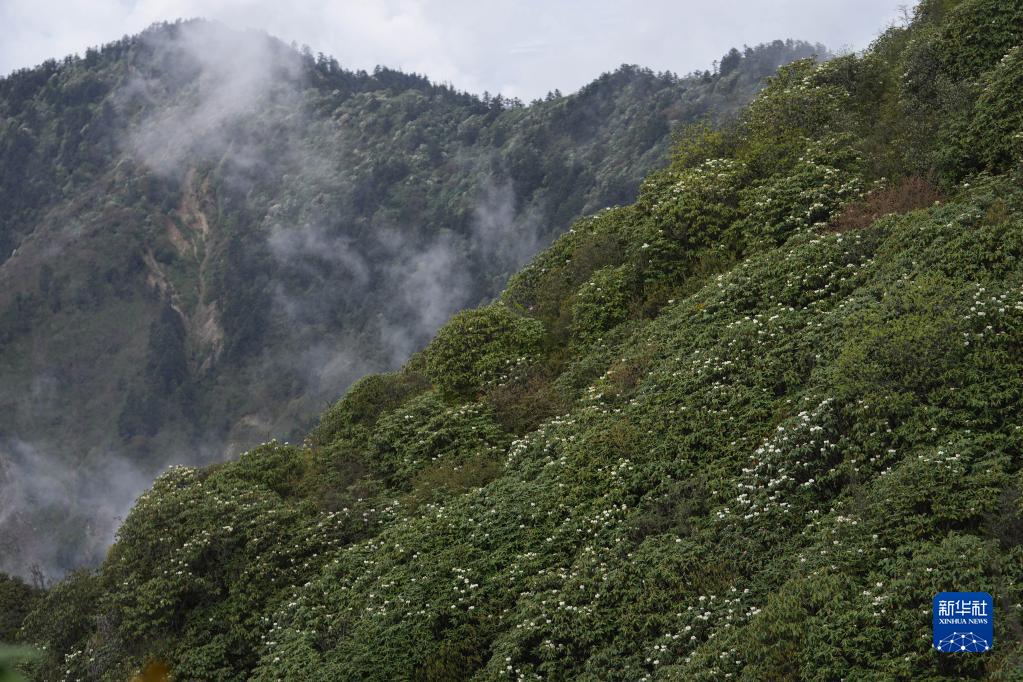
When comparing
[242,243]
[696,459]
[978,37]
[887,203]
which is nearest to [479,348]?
[696,459]

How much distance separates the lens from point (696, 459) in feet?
51.6

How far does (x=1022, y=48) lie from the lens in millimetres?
19578

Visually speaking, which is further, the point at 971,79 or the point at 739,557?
the point at 971,79

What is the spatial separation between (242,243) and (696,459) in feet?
400

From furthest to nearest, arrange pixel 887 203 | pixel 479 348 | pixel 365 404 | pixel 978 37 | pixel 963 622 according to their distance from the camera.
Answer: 1. pixel 365 404
2. pixel 479 348
3. pixel 978 37
4. pixel 887 203
5. pixel 963 622

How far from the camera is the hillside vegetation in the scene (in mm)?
12039

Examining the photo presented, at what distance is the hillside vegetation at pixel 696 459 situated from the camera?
12.0m

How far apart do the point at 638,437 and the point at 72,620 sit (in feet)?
37.4

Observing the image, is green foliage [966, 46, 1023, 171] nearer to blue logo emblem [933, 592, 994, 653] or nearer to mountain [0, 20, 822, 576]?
blue logo emblem [933, 592, 994, 653]

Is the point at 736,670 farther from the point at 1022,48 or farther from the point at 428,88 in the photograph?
the point at 428,88

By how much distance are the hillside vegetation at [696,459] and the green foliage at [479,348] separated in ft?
0.25

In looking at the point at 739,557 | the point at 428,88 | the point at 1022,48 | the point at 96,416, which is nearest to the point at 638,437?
the point at 739,557

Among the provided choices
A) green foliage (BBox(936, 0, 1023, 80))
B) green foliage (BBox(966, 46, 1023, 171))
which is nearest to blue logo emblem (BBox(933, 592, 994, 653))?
green foliage (BBox(966, 46, 1023, 171))

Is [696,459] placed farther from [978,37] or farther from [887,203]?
[978,37]
